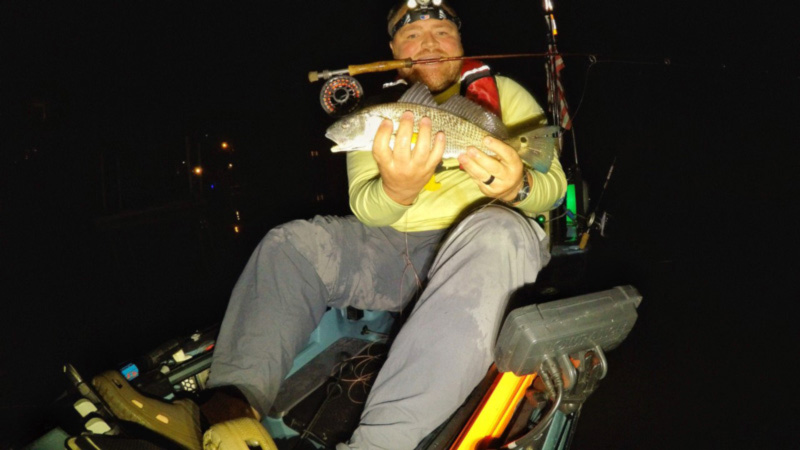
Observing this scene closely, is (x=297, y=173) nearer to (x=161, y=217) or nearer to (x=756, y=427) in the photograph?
(x=161, y=217)

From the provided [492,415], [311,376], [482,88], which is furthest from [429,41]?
[311,376]

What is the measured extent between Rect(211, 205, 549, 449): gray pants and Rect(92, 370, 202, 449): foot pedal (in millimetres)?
208

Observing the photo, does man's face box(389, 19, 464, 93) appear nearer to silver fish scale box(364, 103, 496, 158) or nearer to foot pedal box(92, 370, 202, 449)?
silver fish scale box(364, 103, 496, 158)

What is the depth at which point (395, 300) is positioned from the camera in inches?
85.4

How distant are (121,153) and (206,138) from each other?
11.6ft

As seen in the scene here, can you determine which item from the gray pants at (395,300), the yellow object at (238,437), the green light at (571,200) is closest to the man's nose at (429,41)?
the gray pants at (395,300)

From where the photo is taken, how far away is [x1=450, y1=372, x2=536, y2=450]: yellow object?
1.37 meters

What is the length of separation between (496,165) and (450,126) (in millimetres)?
325

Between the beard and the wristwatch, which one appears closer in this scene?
the wristwatch

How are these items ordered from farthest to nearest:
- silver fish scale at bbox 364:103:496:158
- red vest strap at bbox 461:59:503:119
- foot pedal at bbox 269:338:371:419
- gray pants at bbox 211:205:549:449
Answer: red vest strap at bbox 461:59:503:119 < foot pedal at bbox 269:338:371:419 < silver fish scale at bbox 364:103:496:158 < gray pants at bbox 211:205:549:449

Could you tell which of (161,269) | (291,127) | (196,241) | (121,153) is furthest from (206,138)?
(161,269)

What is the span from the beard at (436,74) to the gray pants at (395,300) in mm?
1108

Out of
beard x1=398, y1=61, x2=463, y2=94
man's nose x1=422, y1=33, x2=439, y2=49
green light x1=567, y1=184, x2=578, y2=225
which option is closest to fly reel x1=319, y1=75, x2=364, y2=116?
beard x1=398, y1=61, x2=463, y2=94

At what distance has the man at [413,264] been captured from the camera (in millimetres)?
1315
